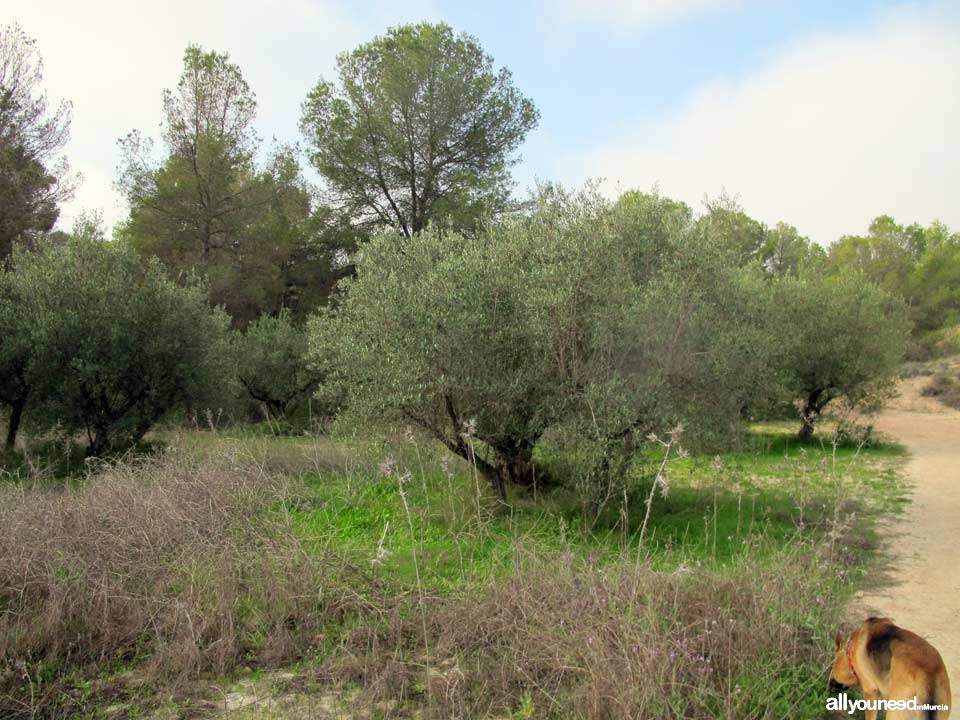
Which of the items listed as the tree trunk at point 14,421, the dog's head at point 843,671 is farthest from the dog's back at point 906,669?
the tree trunk at point 14,421

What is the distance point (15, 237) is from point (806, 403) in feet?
63.2

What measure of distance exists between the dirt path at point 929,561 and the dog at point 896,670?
1.46 metres

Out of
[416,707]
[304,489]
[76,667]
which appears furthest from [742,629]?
[304,489]

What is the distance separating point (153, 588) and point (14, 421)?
891 cm

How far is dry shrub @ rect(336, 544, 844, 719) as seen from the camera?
12.3 feet

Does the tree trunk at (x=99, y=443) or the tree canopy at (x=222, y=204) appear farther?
the tree canopy at (x=222, y=204)

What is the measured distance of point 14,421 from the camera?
40.0 ft

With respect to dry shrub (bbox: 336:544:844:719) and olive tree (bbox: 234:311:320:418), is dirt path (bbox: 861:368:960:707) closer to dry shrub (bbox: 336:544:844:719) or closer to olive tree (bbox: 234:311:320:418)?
dry shrub (bbox: 336:544:844:719)

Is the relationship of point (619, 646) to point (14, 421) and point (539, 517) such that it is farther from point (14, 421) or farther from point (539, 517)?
point (14, 421)

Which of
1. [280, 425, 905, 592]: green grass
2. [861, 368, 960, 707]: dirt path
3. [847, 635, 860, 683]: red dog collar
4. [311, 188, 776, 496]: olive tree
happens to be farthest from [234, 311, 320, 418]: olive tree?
[847, 635, 860, 683]: red dog collar

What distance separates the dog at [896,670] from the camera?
2754mm

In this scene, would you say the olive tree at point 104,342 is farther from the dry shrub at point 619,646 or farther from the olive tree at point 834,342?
the olive tree at point 834,342

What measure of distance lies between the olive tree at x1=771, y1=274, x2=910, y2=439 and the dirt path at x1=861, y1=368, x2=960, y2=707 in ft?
6.67

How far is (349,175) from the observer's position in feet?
73.6
